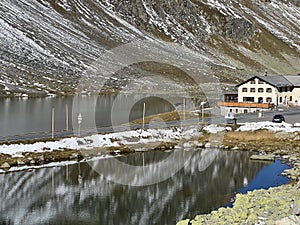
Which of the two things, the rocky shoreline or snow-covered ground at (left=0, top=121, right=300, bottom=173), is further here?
snow-covered ground at (left=0, top=121, right=300, bottom=173)

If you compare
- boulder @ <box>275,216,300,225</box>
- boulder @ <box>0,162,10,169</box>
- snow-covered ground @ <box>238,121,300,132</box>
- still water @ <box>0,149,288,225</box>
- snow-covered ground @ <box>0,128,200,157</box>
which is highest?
snow-covered ground @ <box>238,121,300,132</box>

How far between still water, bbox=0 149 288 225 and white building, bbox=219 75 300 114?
4305 centimetres

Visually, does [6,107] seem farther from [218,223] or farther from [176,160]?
[218,223]

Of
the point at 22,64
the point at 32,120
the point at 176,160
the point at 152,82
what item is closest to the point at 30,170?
the point at 176,160

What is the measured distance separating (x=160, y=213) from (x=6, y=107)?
8019 cm

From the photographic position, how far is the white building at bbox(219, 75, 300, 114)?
329 ft

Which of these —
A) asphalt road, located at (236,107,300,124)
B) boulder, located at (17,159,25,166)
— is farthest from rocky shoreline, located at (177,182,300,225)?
asphalt road, located at (236,107,300,124)

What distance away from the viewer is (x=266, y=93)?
10450 centimetres

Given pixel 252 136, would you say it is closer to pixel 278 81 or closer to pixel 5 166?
pixel 5 166

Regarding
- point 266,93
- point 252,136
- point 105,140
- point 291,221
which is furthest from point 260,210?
point 266,93

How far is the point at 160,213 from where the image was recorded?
3875cm

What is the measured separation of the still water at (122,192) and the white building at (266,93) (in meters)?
43.1

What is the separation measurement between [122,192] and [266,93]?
66455 millimetres

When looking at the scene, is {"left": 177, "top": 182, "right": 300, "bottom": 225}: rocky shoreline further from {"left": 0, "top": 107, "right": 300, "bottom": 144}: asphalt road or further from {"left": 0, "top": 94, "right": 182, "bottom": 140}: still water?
{"left": 0, "top": 94, "right": 182, "bottom": 140}: still water
